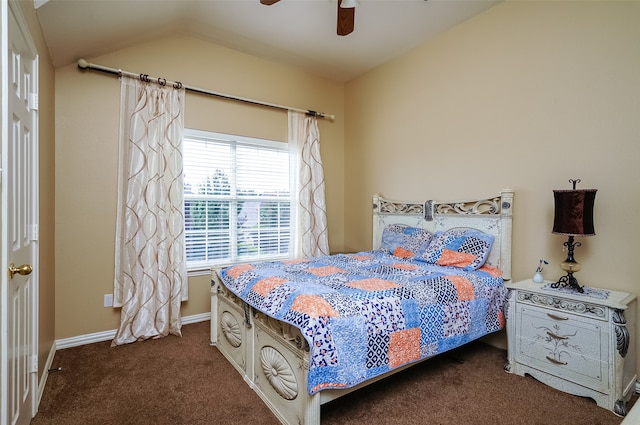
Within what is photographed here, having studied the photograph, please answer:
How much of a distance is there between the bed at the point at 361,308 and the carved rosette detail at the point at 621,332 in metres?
0.71

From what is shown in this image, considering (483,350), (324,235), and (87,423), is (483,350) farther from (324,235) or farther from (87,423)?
(87,423)

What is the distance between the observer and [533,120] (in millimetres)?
2580

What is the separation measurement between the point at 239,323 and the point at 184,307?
1.28 meters

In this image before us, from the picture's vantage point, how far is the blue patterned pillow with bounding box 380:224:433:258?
316 cm

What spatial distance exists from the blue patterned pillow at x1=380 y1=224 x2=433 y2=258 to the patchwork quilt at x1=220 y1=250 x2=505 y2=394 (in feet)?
1.24

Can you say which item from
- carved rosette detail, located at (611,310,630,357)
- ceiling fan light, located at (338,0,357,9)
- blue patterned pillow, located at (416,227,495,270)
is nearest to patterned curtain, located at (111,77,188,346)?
ceiling fan light, located at (338,0,357,9)

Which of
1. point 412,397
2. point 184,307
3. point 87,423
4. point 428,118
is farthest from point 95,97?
point 412,397

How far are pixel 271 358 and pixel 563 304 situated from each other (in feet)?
6.30

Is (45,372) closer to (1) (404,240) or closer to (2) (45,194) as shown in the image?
(2) (45,194)

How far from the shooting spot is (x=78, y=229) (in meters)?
2.78

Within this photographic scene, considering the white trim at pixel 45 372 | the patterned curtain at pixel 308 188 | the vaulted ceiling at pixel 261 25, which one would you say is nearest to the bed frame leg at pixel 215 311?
the white trim at pixel 45 372

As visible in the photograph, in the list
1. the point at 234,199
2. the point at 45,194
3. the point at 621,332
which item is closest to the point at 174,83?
the point at 234,199

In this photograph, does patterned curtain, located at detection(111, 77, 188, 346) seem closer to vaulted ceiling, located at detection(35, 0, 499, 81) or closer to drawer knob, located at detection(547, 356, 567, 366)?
vaulted ceiling, located at detection(35, 0, 499, 81)

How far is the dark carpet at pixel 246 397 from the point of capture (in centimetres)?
181
